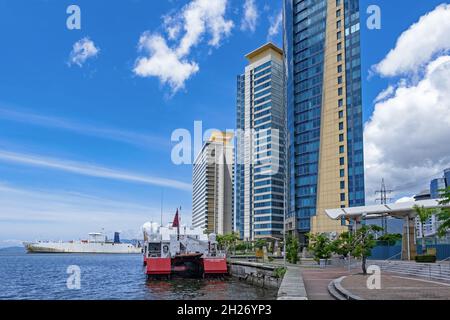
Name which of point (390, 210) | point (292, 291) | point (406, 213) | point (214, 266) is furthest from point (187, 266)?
point (292, 291)

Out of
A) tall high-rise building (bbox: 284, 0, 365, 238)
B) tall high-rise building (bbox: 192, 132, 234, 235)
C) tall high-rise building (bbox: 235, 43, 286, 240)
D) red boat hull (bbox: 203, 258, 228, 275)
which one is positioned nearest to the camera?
red boat hull (bbox: 203, 258, 228, 275)

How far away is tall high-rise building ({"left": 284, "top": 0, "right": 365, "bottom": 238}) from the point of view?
294 ft

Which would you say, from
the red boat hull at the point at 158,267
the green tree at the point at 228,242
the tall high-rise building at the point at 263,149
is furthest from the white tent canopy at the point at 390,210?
the tall high-rise building at the point at 263,149

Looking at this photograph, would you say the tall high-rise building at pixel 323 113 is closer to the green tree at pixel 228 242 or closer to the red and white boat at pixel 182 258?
the green tree at pixel 228 242

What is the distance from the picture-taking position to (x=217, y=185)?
18738 centimetres

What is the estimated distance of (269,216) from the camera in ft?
449

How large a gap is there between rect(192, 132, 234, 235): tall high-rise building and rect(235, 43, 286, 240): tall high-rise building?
1837 cm

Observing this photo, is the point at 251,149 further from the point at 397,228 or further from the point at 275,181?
the point at 397,228

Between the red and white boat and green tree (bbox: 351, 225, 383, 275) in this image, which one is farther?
the red and white boat

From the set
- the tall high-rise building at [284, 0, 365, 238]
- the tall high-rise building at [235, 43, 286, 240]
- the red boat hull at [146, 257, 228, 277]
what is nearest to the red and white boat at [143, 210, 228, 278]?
the red boat hull at [146, 257, 228, 277]

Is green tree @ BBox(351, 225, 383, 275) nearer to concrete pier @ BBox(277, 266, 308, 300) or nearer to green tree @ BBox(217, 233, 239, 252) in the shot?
concrete pier @ BBox(277, 266, 308, 300)

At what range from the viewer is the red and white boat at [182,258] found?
47.5 metres

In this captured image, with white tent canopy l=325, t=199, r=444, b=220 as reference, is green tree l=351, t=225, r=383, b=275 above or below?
below
